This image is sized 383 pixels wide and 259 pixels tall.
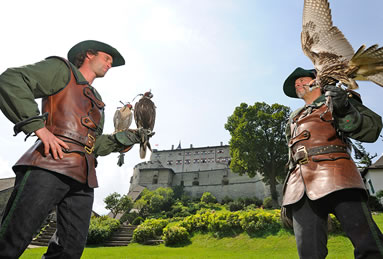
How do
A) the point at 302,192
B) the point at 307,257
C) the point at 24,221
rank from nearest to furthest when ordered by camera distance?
the point at 24,221 < the point at 307,257 < the point at 302,192

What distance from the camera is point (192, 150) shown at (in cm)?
6662

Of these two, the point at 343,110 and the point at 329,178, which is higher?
the point at 343,110

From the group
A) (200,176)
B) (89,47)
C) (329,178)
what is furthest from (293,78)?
(200,176)

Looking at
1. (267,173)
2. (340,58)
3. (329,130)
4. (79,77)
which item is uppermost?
(267,173)

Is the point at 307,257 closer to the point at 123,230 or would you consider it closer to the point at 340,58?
the point at 340,58

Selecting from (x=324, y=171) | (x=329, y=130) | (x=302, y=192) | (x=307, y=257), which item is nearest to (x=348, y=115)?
(x=329, y=130)

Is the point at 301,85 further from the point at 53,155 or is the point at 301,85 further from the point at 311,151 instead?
the point at 53,155

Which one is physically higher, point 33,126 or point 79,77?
point 79,77

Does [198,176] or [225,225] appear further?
[198,176]

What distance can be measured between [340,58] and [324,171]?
1392 millimetres

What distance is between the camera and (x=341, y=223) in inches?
96.3

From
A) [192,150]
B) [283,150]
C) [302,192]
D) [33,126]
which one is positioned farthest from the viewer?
[192,150]

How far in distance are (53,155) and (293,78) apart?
11.8 feet

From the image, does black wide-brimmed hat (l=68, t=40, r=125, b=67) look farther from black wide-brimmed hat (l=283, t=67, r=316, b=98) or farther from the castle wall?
the castle wall
